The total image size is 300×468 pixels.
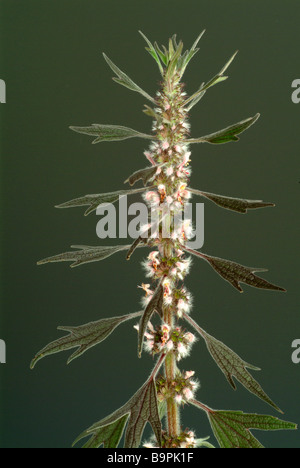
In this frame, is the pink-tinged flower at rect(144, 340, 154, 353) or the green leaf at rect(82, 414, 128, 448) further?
the pink-tinged flower at rect(144, 340, 154, 353)

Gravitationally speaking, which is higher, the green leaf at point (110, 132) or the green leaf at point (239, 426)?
the green leaf at point (110, 132)

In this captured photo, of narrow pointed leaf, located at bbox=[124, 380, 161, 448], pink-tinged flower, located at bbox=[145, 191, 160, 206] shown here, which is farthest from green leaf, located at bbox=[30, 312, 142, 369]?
pink-tinged flower, located at bbox=[145, 191, 160, 206]

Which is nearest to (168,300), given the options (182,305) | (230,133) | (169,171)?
(182,305)

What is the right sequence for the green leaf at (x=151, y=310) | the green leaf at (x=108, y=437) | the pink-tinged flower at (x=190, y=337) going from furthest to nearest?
the pink-tinged flower at (x=190, y=337) → the green leaf at (x=108, y=437) → the green leaf at (x=151, y=310)

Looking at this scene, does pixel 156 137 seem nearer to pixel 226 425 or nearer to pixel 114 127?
pixel 114 127

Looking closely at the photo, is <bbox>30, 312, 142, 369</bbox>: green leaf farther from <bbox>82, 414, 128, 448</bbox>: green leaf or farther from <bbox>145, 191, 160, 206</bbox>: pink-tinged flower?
<bbox>145, 191, 160, 206</bbox>: pink-tinged flower

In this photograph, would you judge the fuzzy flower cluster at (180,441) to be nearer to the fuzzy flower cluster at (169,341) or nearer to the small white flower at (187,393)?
the small white flower at (187,393)

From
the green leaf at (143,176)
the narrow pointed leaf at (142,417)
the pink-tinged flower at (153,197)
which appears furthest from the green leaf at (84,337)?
the green leaf at (143,176)
